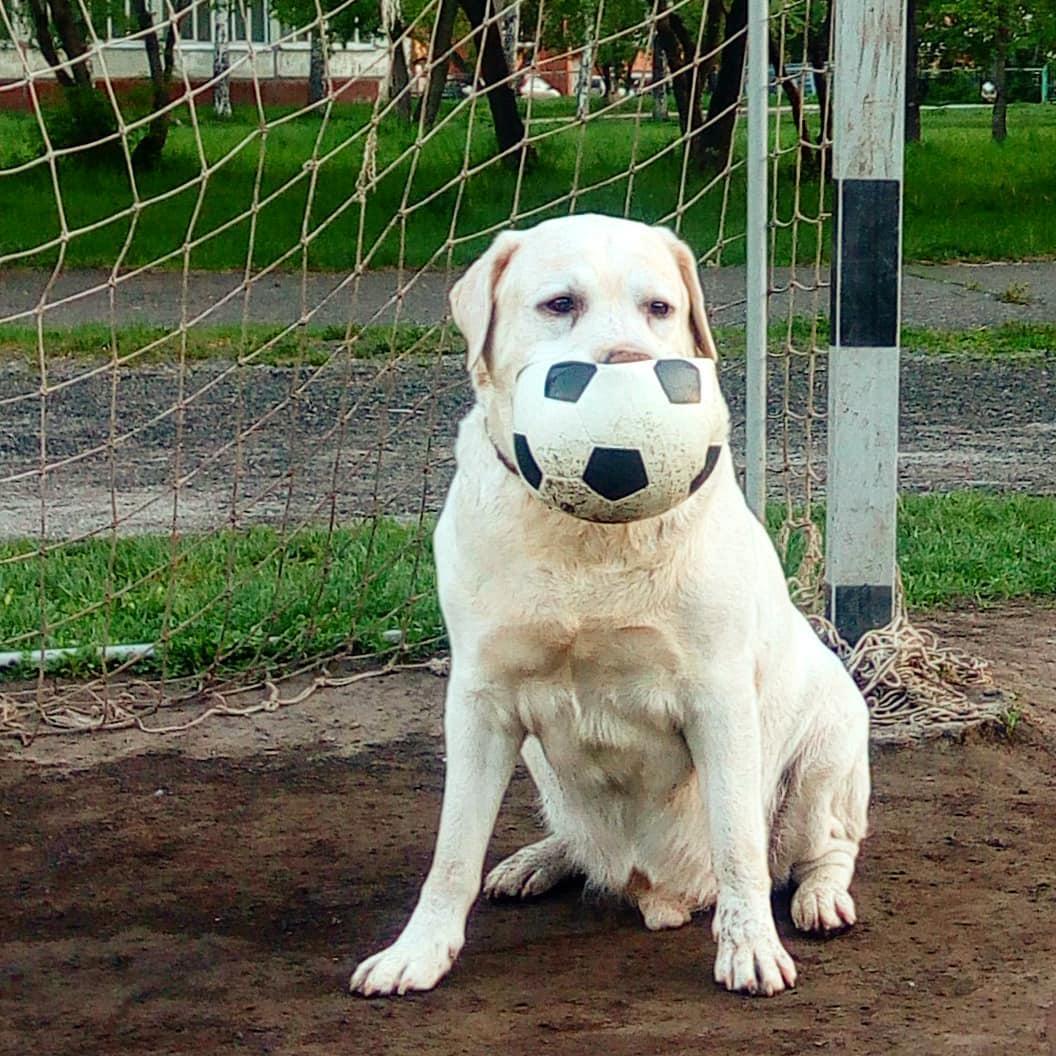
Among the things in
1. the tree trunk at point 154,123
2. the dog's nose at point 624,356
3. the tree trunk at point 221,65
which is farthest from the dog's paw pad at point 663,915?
the tree trunk at point 221,65

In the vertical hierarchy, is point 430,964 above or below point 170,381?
above

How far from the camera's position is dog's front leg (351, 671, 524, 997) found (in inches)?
138

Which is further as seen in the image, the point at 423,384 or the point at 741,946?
the point at 423,384

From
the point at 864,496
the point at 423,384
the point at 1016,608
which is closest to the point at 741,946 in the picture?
the point at 864,496

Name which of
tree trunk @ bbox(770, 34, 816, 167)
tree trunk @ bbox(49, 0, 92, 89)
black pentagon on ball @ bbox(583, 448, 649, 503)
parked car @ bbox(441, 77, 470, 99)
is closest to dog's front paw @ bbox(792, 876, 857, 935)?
black pentagon on ball @ bbox(583, 448, 649, 503)

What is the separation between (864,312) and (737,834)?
6.70ft

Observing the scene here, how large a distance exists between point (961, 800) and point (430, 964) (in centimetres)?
166

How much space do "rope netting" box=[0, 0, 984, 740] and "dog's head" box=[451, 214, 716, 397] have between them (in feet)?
5.44

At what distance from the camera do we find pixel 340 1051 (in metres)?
3.21

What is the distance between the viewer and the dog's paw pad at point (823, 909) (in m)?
3.74

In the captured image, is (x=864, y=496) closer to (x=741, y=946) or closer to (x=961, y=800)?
(x=961, y=800)

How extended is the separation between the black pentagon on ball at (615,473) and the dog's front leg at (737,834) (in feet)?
1.63

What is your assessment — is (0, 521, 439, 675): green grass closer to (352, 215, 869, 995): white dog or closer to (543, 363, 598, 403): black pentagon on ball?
(352, 215, 869, 995): white dog

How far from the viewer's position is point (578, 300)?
332 cm
